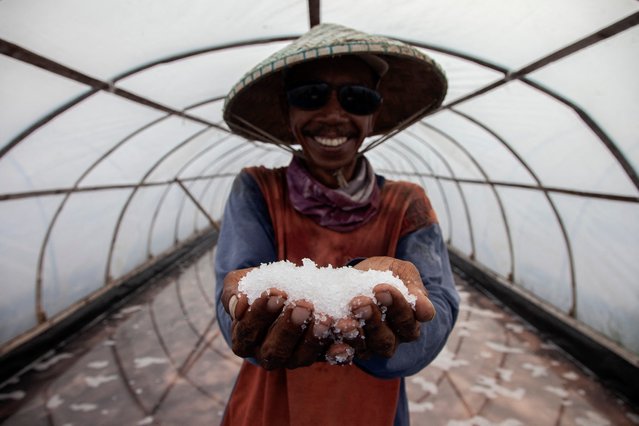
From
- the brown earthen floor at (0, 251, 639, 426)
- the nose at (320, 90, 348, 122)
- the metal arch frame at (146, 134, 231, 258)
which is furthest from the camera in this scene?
the metal arch frame at (146, 134, 231, 258)

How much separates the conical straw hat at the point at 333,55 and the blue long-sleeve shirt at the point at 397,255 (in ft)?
1.48

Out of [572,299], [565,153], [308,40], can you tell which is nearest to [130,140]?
[308,40]

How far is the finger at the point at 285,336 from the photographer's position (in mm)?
940

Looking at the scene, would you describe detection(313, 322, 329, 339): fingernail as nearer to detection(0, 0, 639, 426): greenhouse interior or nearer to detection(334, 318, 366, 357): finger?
detection(334, 318, 366, 357): finger

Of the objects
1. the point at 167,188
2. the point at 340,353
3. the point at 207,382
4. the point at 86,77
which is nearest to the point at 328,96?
the point at 340,353

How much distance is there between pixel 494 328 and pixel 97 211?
24.4 feet

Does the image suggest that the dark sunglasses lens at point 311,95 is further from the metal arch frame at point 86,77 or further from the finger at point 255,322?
the metal arch frame at point 86,77

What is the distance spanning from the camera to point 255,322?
99 cm

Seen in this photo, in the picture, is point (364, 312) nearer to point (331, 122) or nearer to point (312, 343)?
point (312, 343)

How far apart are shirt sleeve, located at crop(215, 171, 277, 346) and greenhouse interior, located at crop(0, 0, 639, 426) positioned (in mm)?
2123

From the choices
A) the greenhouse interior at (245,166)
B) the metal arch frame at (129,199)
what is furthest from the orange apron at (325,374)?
the metal arch frame at (129,199)

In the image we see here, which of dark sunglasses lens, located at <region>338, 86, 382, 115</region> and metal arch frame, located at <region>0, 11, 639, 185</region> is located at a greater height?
metal arch frame, located at <region>0, 11, 639, 185</region>

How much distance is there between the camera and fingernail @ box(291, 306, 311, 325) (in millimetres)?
934

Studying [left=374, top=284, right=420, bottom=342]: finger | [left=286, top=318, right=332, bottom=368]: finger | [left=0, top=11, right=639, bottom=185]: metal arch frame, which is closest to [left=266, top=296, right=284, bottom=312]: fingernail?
[left=286, top=318, right=332, bottom=368]: finger
